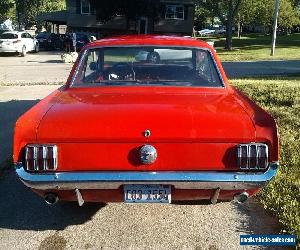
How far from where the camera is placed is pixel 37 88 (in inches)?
539

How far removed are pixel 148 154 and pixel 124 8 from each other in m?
34.2

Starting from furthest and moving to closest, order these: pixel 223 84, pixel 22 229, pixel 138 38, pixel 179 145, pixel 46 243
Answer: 1. pixel 138 38
2. pixel 223 84
3. pixel 22 229
4. pixel 46 243
5. pixel 179 145

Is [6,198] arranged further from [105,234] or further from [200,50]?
[200,50]

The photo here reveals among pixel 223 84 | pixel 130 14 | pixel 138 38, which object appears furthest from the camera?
pixel 130 14

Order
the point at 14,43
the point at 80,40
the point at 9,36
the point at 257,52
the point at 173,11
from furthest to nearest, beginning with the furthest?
the point at 173,11, the point at 80,40, the point at 257,52, the point at 9,36, the point at 14,43

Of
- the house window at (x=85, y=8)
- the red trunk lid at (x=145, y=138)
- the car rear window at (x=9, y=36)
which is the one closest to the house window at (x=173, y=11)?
the house window at (x=85, y=8)

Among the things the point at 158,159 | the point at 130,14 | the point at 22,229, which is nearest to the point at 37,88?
the point at 22,229

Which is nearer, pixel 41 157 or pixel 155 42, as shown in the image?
pixel 41 157

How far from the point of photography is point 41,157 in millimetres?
3678

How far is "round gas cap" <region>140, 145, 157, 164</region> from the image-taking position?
3638 mm

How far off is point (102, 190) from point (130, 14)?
34.5 m

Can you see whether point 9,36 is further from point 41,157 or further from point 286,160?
point 41,157

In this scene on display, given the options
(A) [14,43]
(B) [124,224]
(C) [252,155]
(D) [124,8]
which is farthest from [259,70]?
(D) [124,8]

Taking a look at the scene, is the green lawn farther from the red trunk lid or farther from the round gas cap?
the round gas cap
